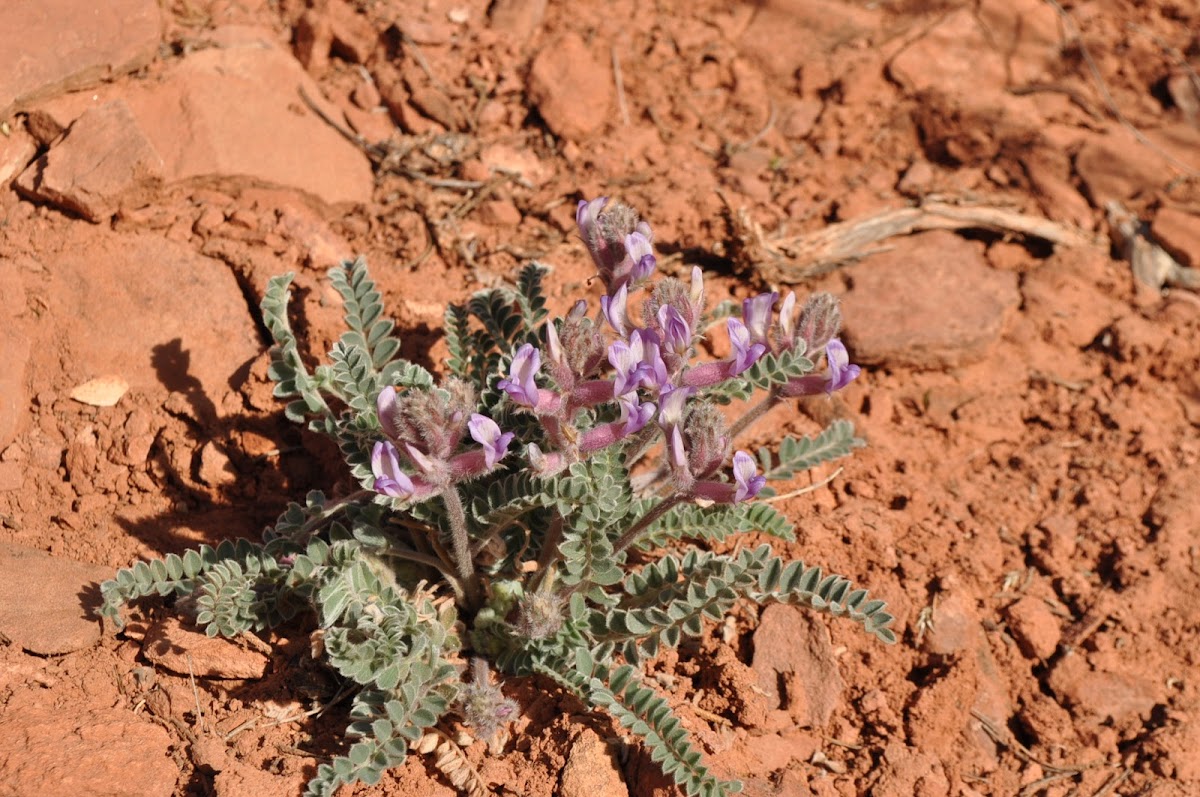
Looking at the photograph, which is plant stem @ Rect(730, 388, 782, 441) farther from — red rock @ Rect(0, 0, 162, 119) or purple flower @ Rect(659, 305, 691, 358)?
red rock @ Rect(0, 0, 162, 119)

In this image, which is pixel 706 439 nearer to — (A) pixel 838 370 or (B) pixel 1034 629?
(A) pixel 838 370

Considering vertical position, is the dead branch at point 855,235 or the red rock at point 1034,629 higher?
the dead branch at point 855,235

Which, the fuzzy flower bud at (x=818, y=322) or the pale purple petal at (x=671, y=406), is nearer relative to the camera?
the pale purple petal at (x=671, y=406)

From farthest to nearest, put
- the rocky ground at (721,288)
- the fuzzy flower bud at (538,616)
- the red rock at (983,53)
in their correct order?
the red rock at (983,53) < the rocky ground at (721,288) < the fuzzy flower bud at (538,616)

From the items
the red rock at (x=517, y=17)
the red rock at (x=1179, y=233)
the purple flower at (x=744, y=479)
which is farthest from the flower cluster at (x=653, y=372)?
the red rock at (x=1179, y=233)

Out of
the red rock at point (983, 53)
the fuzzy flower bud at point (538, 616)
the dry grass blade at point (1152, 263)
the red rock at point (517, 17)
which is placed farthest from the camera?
the red rock at point (983, 53)

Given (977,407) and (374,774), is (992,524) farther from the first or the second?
(374,774)

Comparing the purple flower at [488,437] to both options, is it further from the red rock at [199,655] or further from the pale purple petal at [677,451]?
the red rock at [199,655]
